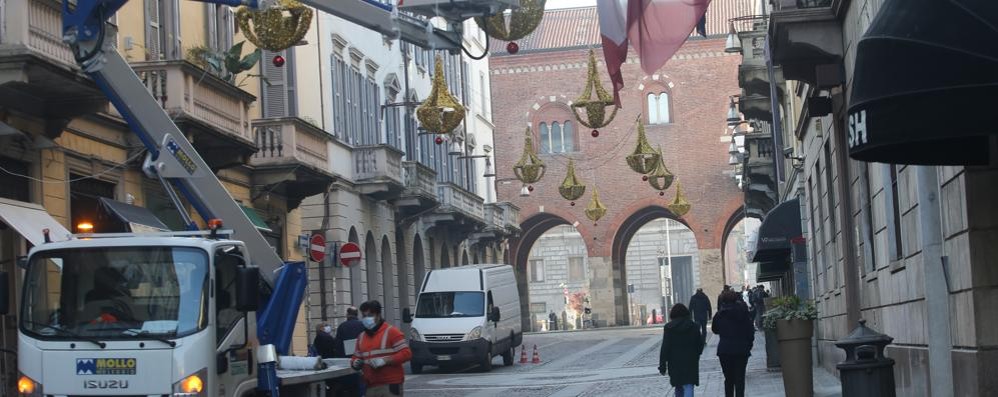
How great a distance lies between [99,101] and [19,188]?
1.55m

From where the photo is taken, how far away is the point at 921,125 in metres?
8.30

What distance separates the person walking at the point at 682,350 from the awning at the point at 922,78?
6944 mm

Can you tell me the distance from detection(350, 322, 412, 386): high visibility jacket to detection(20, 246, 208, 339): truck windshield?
236 cm

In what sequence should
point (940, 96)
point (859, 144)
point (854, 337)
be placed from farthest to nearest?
point (854, 337), point (859, 144), point (940, 96)

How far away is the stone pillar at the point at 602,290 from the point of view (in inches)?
2704

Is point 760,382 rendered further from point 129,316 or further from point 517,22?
point 129,316

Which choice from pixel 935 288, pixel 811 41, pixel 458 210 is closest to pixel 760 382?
pixel 811 41

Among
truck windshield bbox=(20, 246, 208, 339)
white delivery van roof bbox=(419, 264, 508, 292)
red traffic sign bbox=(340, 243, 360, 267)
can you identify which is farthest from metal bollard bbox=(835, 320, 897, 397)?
white delivery van roof bbox=(419, 264, 508, 292)

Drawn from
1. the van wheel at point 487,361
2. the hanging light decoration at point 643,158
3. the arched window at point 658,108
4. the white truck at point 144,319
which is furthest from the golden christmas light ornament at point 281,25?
the arched window at point 658,108

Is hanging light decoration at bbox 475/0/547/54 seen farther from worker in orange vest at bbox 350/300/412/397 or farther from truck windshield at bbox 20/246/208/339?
truck windshield at bbox 20/246/208/339

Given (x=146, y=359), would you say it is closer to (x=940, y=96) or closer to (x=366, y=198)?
(x=940, y=96)

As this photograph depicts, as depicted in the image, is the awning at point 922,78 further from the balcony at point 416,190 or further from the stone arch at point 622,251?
the stone arch at point 622,251

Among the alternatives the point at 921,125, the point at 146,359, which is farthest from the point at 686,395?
the point at 921,125

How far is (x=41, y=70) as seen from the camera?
57.8ft
